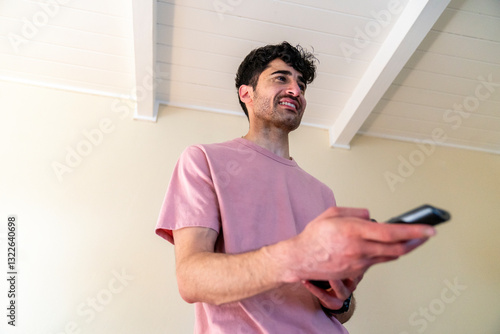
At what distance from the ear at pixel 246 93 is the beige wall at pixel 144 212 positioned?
3.86 ft

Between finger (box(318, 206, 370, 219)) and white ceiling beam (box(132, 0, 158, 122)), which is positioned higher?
white ceiling beam (box(132, 0, 158, 122))

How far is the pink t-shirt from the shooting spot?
31.2 inches

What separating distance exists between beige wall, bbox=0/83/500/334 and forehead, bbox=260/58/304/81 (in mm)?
1274

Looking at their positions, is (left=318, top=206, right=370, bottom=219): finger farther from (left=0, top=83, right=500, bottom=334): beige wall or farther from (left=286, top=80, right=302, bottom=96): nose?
(left=0, top=83, right=500, bottom=334): beige wall

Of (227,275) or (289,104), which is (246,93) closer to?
(289,104)

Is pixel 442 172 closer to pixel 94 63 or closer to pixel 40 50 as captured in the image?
pixel 94 63

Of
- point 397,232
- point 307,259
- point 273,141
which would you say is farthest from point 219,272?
point 273,141

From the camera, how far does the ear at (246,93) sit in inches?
55.1

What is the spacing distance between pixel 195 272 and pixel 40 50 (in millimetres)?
2157

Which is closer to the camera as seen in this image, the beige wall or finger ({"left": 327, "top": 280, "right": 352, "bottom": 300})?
finger ({"left": 327, "top": 280, "right": 352, "bottom": 300})

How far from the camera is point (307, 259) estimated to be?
1.75 feet

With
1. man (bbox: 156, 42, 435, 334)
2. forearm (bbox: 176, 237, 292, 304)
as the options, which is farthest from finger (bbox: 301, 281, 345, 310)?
forearm (bbox: 176, 237, 292, 304)

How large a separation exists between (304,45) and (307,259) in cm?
188

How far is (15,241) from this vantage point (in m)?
2.22
